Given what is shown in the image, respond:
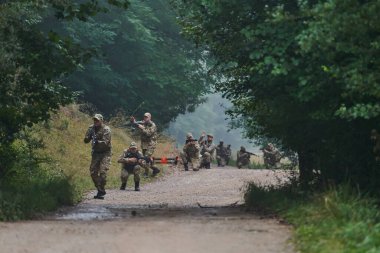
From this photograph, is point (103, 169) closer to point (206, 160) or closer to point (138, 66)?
point (206, 160)

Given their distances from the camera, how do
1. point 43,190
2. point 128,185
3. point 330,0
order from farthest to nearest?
point 128,185
point 43,190
point 330,0

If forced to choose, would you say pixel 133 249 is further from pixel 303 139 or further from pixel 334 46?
pixel 303 139

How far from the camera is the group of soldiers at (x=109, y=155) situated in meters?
16.9

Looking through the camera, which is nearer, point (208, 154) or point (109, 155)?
point (109, 155)

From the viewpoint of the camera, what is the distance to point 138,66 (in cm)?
3766

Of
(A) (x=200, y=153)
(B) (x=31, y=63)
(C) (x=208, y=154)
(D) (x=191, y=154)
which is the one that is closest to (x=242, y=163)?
(A) (x=200, y=153)

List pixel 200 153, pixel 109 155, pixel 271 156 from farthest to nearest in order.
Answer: pixel 271 156 → pixel 200 153 → pixel 109 155

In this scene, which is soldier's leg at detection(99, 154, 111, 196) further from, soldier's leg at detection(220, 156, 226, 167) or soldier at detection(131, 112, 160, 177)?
soldier's leg at detection(220, 156, 226, 167)

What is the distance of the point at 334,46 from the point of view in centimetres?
1065

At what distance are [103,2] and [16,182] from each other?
22879 millimetres

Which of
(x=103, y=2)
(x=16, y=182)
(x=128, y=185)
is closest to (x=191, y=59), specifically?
(x=103, y=2)

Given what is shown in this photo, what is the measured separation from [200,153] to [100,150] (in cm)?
1645

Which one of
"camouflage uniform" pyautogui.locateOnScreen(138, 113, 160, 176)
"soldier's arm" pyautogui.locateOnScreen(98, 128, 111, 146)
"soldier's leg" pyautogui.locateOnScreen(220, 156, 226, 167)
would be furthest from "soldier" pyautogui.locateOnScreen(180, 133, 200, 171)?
"soldier's arm" pyautogui.locateOnScreen(98, 128, 111, 146)

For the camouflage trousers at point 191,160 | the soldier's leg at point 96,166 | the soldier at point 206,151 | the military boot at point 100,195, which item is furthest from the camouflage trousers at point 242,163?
the soldier's leg at point 96,166
